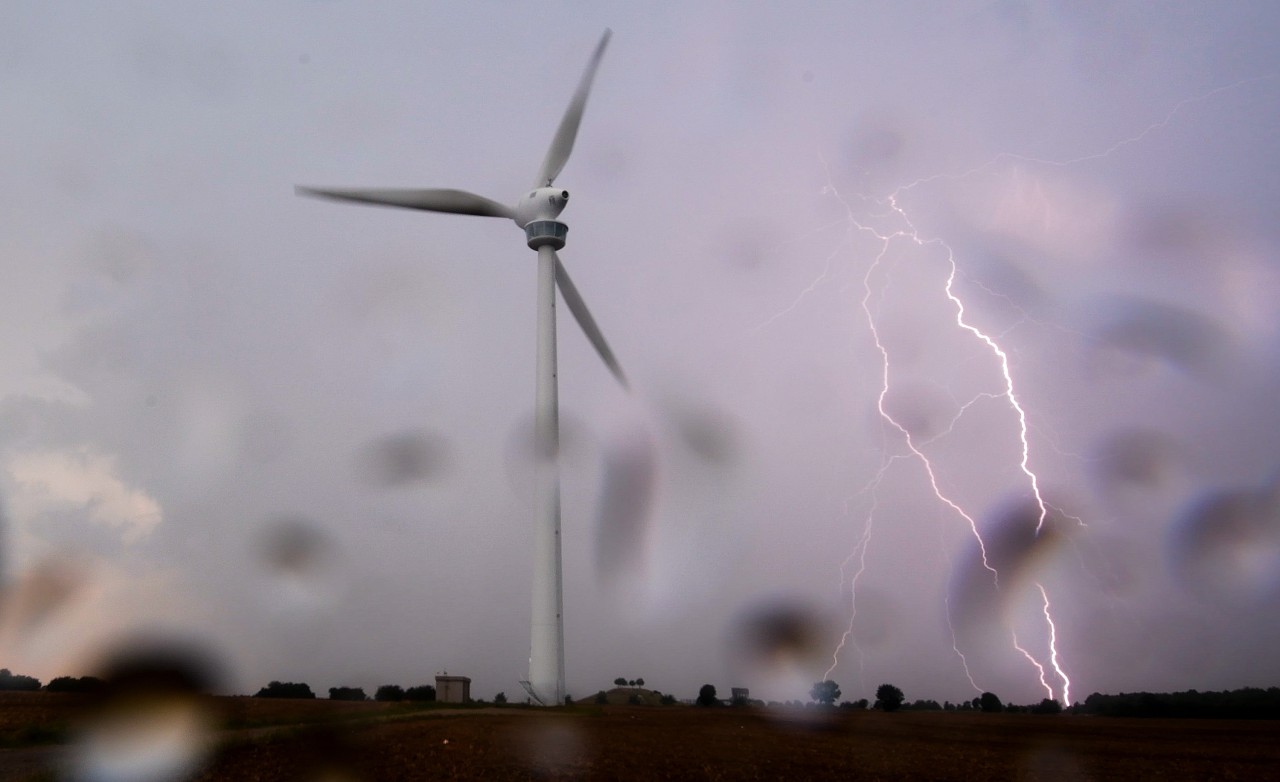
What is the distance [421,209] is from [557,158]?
1161 cm

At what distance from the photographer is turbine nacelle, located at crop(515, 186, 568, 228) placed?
6850cm

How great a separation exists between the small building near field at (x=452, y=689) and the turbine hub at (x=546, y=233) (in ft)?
105

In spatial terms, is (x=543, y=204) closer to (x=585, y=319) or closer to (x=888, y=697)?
(x=585, y=319)

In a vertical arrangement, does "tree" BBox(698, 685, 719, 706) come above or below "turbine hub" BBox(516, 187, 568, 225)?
below

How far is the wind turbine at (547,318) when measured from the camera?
57.3 metres

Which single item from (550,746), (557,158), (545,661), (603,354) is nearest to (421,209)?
(557,158)

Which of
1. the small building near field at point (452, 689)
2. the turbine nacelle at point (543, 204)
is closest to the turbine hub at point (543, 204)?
the turbine nacelle at point (543, 204)

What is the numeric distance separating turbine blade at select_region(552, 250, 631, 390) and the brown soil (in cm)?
2913

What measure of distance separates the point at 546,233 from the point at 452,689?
109 ft

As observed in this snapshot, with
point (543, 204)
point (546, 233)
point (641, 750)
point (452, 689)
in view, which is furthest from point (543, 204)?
point (641, 750)

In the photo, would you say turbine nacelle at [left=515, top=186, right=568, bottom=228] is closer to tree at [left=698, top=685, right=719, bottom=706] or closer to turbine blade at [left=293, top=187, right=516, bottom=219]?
turbine blade at [left=293, top=187, right=516, bottom=219]

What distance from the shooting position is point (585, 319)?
68.8 meters

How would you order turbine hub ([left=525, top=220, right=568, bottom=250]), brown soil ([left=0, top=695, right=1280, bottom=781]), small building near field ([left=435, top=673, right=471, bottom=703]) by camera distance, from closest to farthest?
1. brown soil ([left=0, top=695, right=1280, bottom=781])
2. small building near field ([left=435, top=673, right=471, bottom=703])
3. turbine hub ([left=525, top=220, right=568, bottom=250])

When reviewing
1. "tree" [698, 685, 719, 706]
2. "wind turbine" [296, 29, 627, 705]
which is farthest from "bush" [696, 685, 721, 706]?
"wind turbine" [296, 29, 627, 705]
